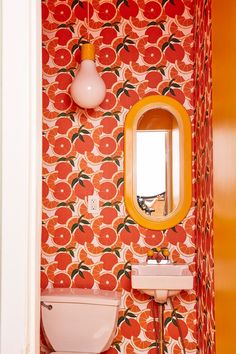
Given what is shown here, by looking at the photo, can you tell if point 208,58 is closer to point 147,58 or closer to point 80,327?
point 147,58

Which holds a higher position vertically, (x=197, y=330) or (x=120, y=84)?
(x=120, y=84)

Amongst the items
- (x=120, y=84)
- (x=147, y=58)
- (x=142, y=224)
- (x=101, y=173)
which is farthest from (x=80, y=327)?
(x=147, y=58)

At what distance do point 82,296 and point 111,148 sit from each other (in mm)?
929

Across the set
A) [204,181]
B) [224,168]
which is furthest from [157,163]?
[224,168]

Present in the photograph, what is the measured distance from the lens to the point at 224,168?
1.67 m

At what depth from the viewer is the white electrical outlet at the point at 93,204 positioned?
99.7 inches

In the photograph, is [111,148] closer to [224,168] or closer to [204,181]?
[204,181]

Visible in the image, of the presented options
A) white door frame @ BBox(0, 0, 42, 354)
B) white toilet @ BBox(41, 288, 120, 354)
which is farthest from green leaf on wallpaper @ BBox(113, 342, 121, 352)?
white door frame @ BBox(0, 0, 42, 354)

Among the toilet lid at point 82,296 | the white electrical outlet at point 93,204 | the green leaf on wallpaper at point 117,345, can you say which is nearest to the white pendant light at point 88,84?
the white electrical outlet at point 93,204

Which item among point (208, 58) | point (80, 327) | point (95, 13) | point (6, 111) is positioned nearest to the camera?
point (6, 111)

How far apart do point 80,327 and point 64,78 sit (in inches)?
60.9

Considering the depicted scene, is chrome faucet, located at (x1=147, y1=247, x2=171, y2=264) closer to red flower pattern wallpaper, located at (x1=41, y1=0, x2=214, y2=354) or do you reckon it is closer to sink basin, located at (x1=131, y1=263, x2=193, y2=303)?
red flower pattern wallpaper, located at (x1=41, y1=0, x2=214, y2=354)

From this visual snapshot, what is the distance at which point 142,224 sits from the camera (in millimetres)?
2498

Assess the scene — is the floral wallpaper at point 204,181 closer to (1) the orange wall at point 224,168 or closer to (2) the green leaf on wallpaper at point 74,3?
(1) the orange wall at point 224,168
